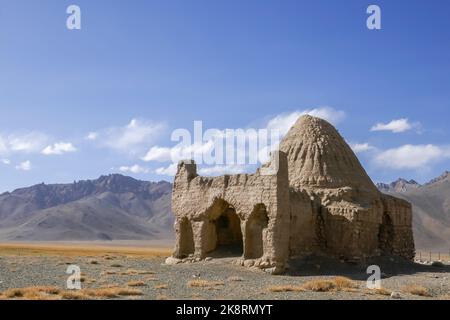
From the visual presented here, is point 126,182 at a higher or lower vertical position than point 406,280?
higher

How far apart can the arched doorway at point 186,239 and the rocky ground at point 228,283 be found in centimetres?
220

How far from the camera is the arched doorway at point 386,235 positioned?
86.5 feet

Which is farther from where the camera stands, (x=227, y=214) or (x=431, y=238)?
(x=431, y=238)

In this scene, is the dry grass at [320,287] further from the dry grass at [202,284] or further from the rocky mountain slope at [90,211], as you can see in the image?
the rocky mountain slope at [90,211]

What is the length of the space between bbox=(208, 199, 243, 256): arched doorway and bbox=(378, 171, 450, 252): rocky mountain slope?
61805 millimetres

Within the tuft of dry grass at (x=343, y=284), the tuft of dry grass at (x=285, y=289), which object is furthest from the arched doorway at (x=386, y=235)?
Result: the tuft of dry grass at (x=285, y=289)

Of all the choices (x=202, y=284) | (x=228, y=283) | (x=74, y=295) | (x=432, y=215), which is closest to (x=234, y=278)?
(x=228, y=283)

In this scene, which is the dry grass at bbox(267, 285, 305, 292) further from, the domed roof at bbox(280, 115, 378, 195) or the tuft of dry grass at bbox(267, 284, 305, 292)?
the domed roof at bbox(280, 115, 378, 195)

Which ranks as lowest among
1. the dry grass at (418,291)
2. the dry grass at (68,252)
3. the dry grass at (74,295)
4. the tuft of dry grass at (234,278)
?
the dry grass at (68,252)
